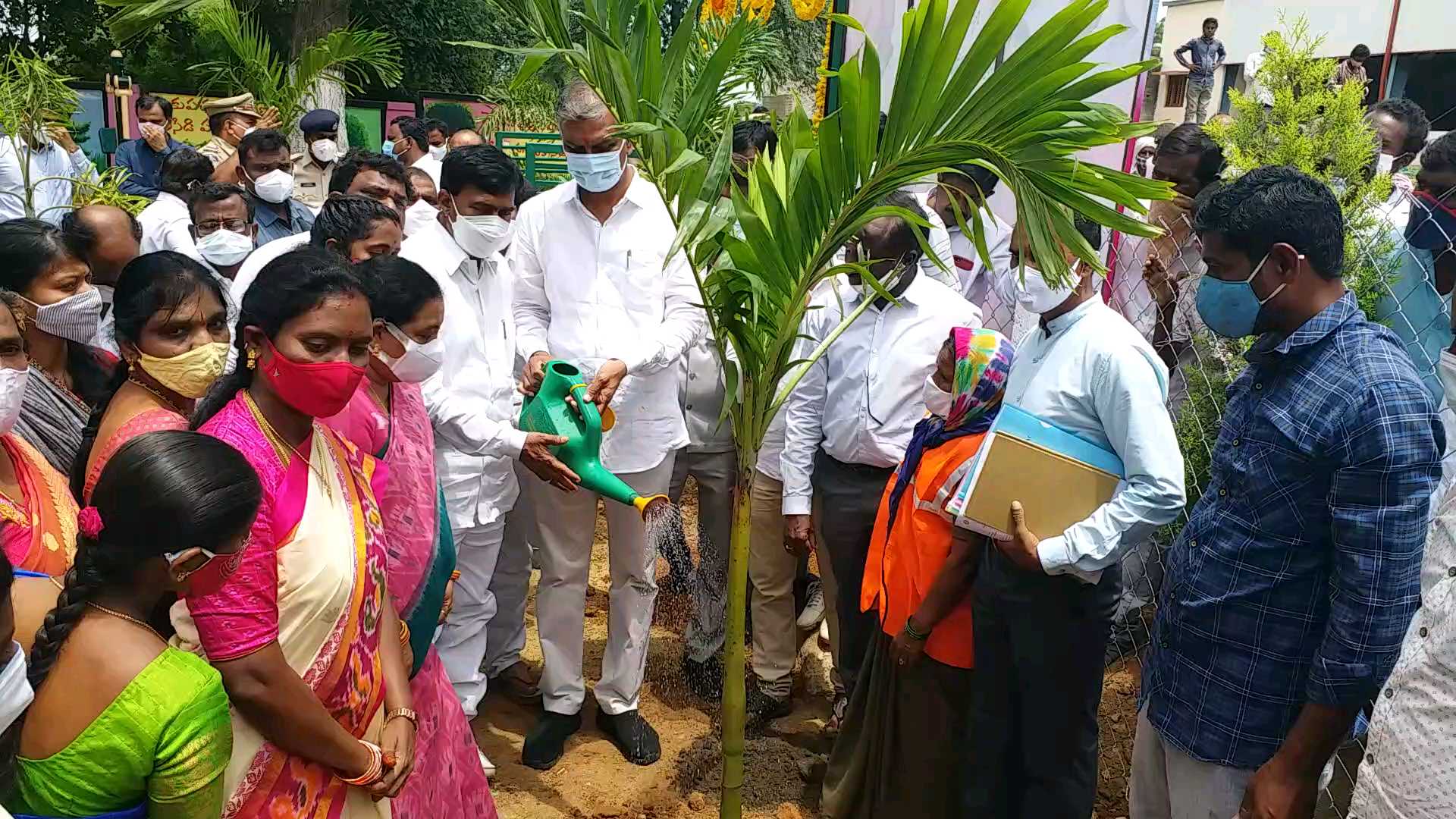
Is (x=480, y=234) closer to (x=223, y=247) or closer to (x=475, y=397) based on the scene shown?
(x=475, y=397)

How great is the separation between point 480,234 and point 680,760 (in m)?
2.01

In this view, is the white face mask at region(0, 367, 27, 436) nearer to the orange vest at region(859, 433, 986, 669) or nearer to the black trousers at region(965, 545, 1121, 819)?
the orange vest at region(859, 433, 986, 669)

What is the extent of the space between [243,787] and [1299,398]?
7.05 feet

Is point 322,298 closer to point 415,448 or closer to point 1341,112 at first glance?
point 415,448

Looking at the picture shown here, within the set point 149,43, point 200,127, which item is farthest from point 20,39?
point 200,127

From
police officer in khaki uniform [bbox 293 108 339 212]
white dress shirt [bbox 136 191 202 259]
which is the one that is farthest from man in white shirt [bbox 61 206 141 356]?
police officer in khaki uniform [bbox 293 108 339 212]

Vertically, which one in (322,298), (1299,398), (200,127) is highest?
(322,298)

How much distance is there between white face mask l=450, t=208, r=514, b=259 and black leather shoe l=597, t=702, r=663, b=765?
174 centimetres

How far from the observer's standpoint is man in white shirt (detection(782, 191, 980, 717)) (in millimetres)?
3590

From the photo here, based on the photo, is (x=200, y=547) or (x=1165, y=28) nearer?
(x=200, y=547)

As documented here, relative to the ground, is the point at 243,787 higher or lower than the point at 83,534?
lower

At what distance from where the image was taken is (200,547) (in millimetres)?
1611

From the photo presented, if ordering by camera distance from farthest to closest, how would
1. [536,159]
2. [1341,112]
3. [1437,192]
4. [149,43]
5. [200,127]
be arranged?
[149,43], [200,127], [536,159], [1437,192], [1341,112]

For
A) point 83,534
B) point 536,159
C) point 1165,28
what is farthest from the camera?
point 1165,28
